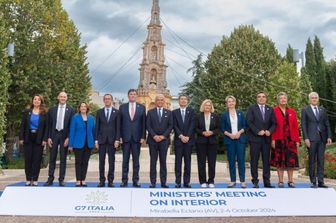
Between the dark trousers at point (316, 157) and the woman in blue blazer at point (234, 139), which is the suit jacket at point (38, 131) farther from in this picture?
the dark trousers at point (316, 157)

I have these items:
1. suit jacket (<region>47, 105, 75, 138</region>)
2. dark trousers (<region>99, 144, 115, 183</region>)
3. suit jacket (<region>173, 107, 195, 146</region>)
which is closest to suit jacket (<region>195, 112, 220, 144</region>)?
suit jacket (<region>173, 107, 195, 146</region>)

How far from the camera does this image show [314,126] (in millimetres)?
8812

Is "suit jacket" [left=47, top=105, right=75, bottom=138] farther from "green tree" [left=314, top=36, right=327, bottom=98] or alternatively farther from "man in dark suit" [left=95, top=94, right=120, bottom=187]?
"green tree" [left=314, top=36, right=327, bottom=98]

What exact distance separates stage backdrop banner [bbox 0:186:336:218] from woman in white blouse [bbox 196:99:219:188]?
2.99 ft

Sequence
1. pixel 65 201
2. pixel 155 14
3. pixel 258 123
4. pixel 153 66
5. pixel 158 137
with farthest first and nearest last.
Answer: pixel 155 14
pixel 153 66
pixel 258 123
pixel 158 137
pixel 65 201

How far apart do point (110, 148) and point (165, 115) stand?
1.41m

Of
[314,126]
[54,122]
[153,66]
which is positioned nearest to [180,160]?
[54,122]

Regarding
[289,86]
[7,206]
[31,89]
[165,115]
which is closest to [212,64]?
[289,86]

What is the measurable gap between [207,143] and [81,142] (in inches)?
109

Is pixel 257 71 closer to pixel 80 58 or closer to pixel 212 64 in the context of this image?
pixel 212 64

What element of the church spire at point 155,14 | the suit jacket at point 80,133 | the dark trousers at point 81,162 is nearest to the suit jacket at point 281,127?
the suit jacket at point 80,133

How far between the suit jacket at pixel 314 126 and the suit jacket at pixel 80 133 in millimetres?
4715

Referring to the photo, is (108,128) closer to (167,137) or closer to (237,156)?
(167,137)

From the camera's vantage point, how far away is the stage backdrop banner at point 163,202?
744 centimetres
